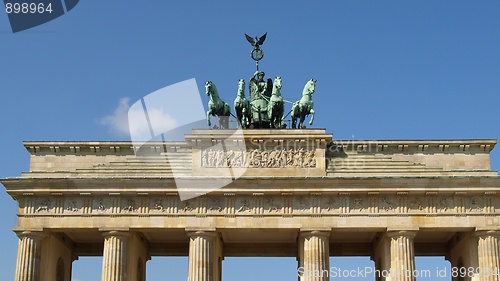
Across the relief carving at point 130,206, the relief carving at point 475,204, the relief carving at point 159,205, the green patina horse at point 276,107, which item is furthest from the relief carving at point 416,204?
the relief carving at point 130,206

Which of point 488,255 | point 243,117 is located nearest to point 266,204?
point 243,117

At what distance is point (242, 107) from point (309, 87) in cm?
372

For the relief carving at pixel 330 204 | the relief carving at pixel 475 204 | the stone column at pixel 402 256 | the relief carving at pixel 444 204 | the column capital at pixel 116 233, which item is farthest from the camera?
the relief carving at pixel 330 204

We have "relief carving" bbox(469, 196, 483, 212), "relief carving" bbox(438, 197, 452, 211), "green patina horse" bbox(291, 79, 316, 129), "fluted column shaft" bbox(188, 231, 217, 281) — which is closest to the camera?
"fluted column shaft" bbox(188, 231, 217, 281)

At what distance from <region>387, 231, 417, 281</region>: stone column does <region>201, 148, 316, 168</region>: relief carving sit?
554cm

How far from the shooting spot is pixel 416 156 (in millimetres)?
43344

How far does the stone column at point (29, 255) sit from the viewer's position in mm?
40719

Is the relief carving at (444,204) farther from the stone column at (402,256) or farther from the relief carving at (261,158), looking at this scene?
the relief carving at (261,158)

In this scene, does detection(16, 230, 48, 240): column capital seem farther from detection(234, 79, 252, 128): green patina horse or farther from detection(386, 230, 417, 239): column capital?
detection(386, 230, 417, 239): column capital

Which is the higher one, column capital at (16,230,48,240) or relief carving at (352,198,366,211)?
relief carving at (352,198,366,211)

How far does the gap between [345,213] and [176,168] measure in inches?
348

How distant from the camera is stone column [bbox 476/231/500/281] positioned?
40344mm

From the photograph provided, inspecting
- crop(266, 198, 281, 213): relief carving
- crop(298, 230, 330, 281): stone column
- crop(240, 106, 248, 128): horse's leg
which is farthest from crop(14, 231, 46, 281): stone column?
crop(298, 230, 330, 281): stone column

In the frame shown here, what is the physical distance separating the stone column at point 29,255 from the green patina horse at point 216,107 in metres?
10.6
